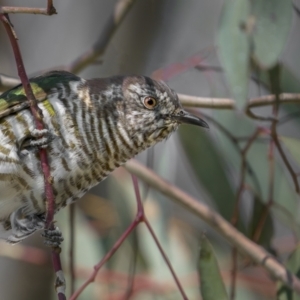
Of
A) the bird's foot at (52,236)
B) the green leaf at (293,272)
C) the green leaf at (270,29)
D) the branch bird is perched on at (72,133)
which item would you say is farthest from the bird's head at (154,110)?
the green leaf at (293,272)

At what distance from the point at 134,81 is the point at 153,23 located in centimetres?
163

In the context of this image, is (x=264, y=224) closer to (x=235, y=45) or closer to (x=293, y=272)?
(x=293, y=272)

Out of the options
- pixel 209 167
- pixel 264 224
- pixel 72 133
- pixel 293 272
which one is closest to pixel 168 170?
pixel 209 167

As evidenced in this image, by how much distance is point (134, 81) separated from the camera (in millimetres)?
2141

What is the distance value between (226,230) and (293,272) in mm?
264

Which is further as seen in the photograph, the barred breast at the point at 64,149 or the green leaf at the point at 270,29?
the green leaf at the point at 270,29

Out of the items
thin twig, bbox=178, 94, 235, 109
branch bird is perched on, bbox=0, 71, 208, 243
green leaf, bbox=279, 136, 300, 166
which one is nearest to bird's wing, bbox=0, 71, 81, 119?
branch bird is perched on, bbox=0, 71, 208, 243

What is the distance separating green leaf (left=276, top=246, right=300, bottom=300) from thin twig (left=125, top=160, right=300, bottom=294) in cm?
5

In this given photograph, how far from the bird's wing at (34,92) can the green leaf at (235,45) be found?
456 mm

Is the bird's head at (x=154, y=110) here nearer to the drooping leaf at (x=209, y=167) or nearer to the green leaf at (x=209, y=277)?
the green leaf at (x=209, y=277)

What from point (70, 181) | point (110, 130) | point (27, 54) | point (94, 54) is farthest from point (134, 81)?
point (27, 54)

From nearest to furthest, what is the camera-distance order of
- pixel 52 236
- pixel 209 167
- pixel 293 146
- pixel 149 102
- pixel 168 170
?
pixel 52 236
pixel 149 102
pixel 293 146
pixel 209 167
pixel 168 170

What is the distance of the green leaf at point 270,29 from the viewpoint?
214cm

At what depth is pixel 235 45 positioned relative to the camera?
2143mm
